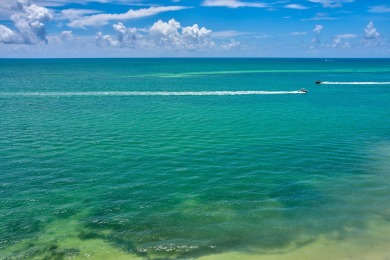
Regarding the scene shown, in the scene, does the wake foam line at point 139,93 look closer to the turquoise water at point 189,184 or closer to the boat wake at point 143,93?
the boat wake at point 143,93

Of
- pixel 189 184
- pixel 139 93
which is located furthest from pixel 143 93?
pixel 189 184

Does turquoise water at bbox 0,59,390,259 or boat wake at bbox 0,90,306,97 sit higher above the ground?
turquoise water at bbox 0,59,390,259

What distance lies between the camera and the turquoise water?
26.7 metres

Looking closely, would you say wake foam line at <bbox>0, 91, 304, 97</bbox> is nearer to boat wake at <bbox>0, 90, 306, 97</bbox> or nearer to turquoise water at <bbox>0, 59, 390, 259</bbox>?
boat wake at <bbox>0, 90, 306, 97</bbox>

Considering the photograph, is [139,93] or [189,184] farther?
[139,93]

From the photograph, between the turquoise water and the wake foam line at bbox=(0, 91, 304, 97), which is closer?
the turquoise water

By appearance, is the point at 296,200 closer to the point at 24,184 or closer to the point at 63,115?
the point at 24,184

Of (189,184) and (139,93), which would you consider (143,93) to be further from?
(189,184)

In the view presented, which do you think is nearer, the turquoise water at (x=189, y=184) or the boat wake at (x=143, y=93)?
the turquoise water at (x=189, y=184)

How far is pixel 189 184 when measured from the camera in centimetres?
3700

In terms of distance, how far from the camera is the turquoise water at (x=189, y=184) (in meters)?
26.7

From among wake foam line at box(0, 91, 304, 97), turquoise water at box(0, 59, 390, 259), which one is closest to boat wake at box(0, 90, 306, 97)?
wake foam line at box(0, 91, 304, 97)

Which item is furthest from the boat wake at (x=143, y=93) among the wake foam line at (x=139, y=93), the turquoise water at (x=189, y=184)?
the turquoise water at (x=189, y=184)

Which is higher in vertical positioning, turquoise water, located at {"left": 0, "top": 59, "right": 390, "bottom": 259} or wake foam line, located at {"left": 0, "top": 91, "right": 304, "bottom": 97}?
turquoise water, located at {"left": 0, "top": 59, "right": 390, "bottom": 259}
